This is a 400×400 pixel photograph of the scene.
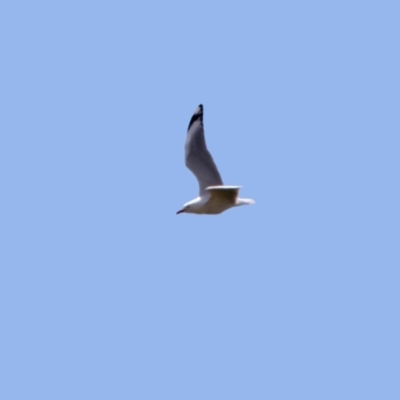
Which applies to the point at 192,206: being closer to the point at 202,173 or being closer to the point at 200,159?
the point at 202,173

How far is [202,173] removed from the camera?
13602 millimetres

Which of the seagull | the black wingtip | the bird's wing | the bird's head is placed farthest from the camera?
the black wingtip

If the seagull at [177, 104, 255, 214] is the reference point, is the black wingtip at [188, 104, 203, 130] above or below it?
above

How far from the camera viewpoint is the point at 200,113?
14.0m

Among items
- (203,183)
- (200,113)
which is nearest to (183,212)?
(203,183)

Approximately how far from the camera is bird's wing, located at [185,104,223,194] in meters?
13.6

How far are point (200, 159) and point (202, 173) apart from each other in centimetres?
23

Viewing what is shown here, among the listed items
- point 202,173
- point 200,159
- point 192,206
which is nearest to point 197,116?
point 200,159

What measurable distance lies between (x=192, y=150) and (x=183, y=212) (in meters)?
1.00

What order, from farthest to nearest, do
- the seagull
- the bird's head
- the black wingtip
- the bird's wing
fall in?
the black wingtip
the bird's wing
the bird's head
the seagull

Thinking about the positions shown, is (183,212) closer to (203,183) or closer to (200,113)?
(203,183)

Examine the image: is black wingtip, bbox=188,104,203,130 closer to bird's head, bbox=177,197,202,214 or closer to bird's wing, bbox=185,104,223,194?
bird's wing, bbox=185,104,223,194

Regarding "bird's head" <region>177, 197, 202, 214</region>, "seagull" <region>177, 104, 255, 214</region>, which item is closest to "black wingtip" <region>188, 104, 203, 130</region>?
"seagull" <region>177, 104, 255, 214</region>

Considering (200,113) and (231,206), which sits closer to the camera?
(231,206)
